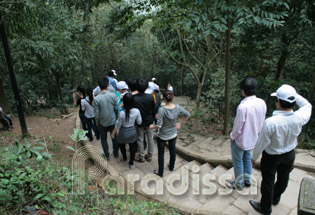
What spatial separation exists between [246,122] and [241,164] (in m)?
0.73

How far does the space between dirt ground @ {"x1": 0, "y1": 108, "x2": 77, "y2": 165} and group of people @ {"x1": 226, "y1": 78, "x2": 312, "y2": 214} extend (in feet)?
11.5

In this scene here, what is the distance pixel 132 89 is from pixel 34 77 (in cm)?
966

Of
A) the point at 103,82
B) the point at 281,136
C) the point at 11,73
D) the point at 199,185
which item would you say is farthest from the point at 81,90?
the point at 281,136

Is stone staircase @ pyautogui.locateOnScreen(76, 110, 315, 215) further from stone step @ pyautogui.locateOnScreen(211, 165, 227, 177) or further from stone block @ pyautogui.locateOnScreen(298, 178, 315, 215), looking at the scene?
stone block @ pyautogui.locateOnScreen(298, 178, 315, 215)

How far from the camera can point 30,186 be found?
2.30 metres

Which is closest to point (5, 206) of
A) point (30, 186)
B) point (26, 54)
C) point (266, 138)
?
point (30, 186)

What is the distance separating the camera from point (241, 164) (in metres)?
3.19

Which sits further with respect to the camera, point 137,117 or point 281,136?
point 137,117

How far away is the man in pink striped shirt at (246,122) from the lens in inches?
113

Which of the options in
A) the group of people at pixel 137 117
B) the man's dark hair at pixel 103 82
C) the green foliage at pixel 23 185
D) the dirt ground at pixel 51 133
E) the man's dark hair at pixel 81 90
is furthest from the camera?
the dirt ground at pixel 51 133

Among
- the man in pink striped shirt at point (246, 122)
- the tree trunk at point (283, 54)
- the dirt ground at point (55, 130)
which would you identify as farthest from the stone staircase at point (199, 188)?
the tree trunk at point (283, 54)

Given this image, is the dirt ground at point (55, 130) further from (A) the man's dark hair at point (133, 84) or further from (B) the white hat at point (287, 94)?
(B) the white hat at point (287, 94)

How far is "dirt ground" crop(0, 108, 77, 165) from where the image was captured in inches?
203

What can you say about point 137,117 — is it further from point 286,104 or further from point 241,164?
point 286,104
